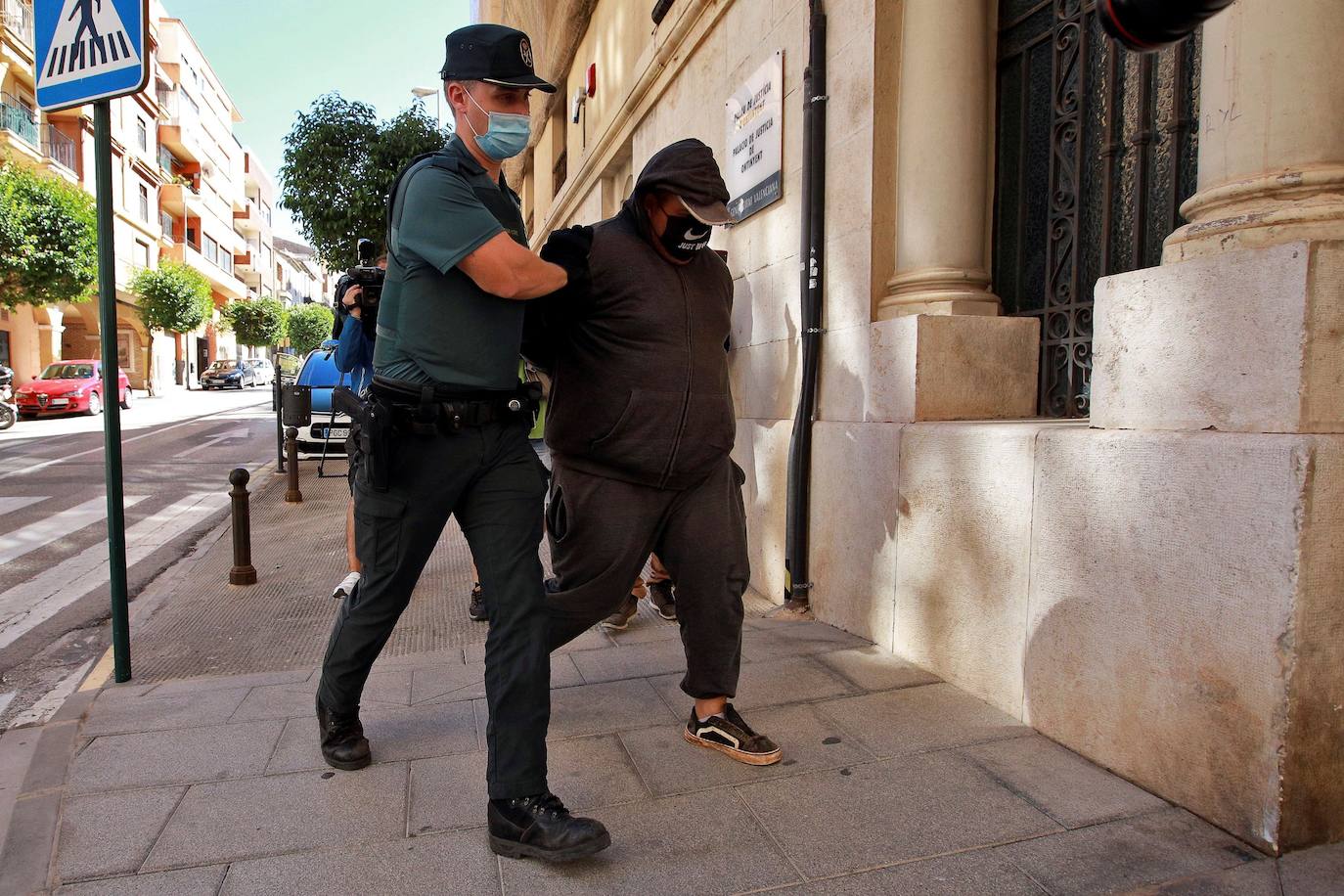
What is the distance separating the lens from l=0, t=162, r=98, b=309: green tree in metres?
23.8

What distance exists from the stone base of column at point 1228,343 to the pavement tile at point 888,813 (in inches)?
44.3

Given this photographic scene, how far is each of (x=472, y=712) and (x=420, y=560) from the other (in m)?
0.87

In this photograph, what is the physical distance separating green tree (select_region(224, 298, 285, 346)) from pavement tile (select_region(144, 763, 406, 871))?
61.6 meters

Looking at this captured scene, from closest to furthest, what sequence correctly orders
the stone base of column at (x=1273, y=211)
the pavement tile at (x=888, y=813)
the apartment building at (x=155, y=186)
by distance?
the pavement tile at (x=888, y=813)
the stone base of column at (x=1273, y=211)
the apartment building at (x=155, y=186)

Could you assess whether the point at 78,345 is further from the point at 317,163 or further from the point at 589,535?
the point at 589,535

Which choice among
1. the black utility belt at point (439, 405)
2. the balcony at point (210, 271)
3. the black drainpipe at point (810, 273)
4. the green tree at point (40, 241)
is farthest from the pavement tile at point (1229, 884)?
the balcony at point (210, 271)

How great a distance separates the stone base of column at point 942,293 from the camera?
3848 millimetres

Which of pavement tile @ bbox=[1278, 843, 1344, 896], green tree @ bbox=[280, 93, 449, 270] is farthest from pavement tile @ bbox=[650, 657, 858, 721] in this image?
green tree @ bbox=[280, 93, 449, 270]

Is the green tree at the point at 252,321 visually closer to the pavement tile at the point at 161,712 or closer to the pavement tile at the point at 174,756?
the pavement tile at the point at 161,712

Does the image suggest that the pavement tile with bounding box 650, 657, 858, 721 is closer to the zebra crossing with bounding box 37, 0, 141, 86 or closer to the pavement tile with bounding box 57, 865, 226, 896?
the pavement tile with bounding box 57, 865, 226, 896

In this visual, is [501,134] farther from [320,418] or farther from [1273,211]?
[320,418]

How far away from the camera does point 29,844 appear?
2250mm

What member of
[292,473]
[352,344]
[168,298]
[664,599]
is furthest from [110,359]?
[168,298]

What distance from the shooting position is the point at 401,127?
1772 centimetres
